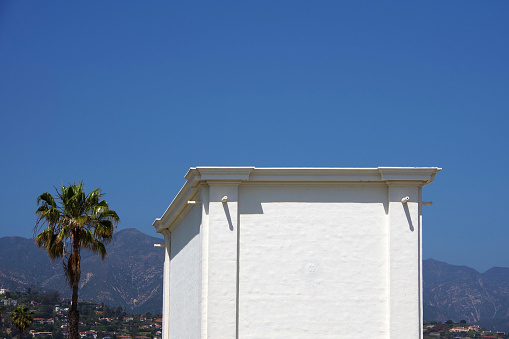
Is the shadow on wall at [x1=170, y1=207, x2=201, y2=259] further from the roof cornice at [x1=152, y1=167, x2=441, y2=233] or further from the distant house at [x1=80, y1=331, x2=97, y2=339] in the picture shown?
the distant house at [x1=80, y1=331, x2=97, y2=339]

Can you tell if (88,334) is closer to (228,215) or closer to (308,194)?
(228,215)

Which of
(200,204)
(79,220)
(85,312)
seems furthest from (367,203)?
(85,312)

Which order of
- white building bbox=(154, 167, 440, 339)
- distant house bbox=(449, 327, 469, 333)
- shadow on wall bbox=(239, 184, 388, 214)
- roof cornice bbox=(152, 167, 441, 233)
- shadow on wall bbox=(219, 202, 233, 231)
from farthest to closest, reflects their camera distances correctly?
distant house bbox=(449, 327, 469, 333)
shadow on wall bbox=(239, 184, 388, 214)
shadow on wall bbox=(219, 202, 233, 231)
roof cornice bbox=(152, 167, 441, 233)
white building bbox=(154, 167, 440, 339)

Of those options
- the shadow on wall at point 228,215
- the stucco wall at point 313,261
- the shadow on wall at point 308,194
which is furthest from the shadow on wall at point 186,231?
the stucco wall at point 313,261

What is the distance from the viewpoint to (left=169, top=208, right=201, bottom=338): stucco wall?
72.8 feet

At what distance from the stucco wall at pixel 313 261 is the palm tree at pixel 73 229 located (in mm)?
10090

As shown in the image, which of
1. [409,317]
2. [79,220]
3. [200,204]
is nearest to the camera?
[409,317]

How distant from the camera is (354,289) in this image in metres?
21.0

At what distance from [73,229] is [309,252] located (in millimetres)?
11699

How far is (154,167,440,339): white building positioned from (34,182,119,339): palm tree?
895 centimetres

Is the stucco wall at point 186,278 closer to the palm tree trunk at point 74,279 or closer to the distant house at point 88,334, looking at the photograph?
the palm tree trunk at point 74,279

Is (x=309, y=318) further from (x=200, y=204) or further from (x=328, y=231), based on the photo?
(x=200, y=204)

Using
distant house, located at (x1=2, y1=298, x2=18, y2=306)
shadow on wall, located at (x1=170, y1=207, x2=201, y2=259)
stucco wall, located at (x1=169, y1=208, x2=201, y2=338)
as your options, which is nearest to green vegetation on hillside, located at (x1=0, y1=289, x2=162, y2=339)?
distant house, located at (x1=2, y1=298, x2=18, y2=306)

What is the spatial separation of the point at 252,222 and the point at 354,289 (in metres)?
3.48
